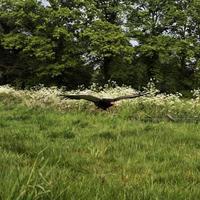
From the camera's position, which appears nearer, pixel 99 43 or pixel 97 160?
pixel 97 160

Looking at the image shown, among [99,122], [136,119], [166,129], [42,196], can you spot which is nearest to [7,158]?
[42,196]

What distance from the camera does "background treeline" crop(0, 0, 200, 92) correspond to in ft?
176

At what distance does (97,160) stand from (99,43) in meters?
44.3

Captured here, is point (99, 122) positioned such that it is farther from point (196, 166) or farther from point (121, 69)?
point (121, 69)

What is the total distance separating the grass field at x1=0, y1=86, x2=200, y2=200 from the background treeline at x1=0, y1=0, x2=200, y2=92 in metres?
37.0

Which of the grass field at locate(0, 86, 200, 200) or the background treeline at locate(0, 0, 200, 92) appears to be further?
the background treeline at locate(0, 0, 200, 92)

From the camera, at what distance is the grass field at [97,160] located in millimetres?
4867

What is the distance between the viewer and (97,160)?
9.28m

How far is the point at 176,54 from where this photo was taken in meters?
59.6

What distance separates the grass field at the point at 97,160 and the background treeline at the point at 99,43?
37.0 meters

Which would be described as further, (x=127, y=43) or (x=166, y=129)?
(x=127, y=43)

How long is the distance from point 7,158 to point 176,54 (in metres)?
53.0

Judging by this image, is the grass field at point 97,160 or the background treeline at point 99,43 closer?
the grass field at point 97,160

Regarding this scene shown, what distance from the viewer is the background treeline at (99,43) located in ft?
176
